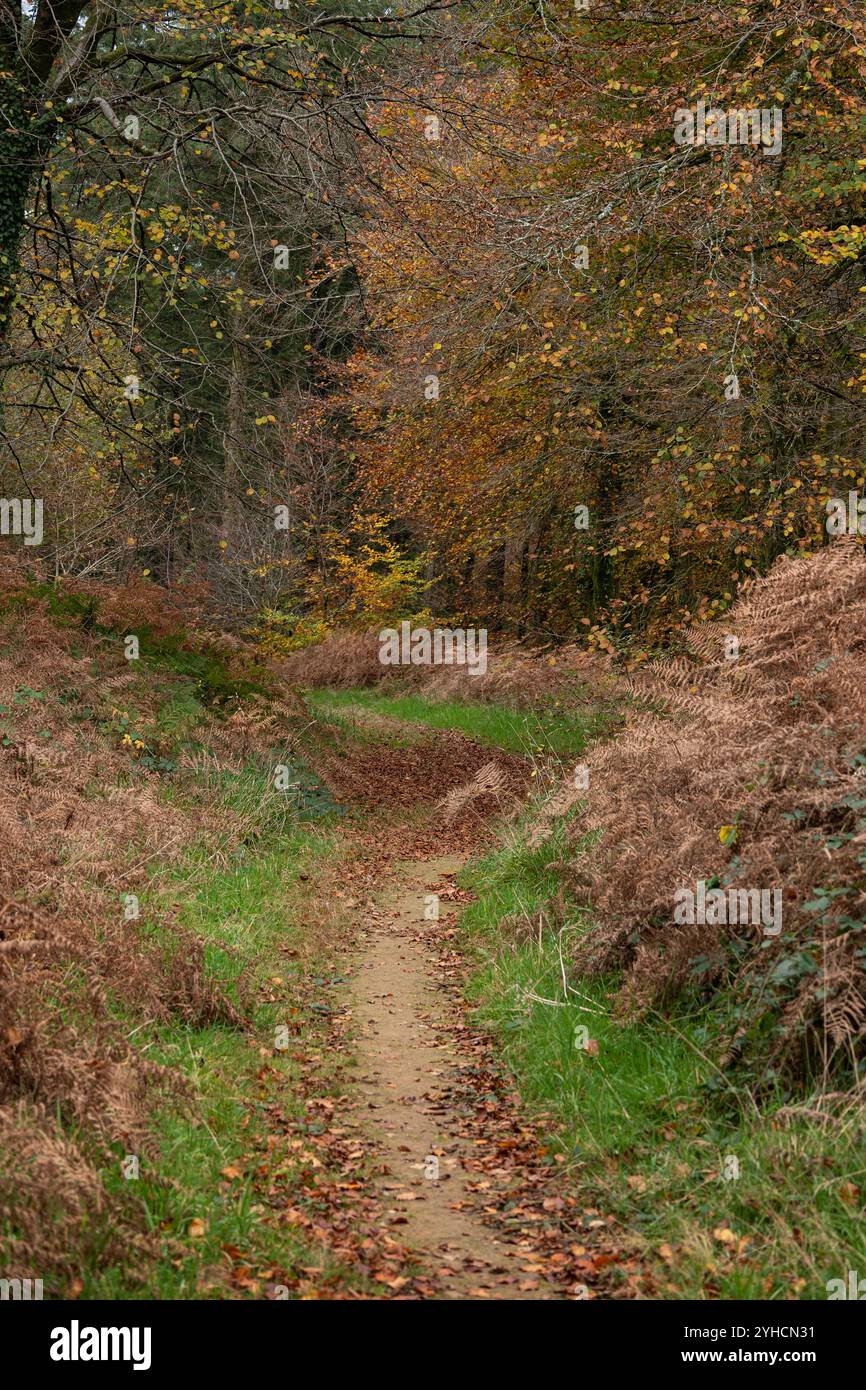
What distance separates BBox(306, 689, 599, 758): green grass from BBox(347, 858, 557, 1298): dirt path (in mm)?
6480

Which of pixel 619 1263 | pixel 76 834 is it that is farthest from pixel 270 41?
pixel 619 1263

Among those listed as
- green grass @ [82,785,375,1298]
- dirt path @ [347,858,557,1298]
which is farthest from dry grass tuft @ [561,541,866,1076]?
green grass @ [82,785,375,1298]

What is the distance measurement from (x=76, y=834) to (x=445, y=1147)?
3715 millimetres

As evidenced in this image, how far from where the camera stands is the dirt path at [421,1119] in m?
4.21

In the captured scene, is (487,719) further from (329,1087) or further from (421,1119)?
(421,1119)

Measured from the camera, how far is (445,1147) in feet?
17.3

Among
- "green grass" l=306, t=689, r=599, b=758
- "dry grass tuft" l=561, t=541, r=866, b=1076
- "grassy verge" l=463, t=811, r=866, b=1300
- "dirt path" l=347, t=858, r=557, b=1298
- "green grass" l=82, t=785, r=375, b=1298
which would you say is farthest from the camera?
"green grass" l=306, t=689, r=599, b=758

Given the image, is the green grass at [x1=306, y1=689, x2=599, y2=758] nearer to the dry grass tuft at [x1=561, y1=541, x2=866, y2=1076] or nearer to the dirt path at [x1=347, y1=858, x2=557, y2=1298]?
the dirt path at [x1=347, y1=858, x2=557, y2=1298]

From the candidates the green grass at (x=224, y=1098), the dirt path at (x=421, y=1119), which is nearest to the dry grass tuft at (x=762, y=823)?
the dirt path at (x=421, y=1119)

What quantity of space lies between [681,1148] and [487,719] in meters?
14.9

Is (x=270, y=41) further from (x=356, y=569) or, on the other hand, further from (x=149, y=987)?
(x=356, y=569)

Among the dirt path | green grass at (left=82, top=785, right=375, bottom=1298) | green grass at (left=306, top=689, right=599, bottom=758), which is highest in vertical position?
green grass at (left=306, top=689, right=599, bottom=758)

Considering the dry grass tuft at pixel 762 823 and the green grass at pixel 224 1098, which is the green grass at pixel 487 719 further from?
the dry grass tuft at pixel 762 823

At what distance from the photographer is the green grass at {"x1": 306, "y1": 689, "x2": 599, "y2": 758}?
16.3 m
